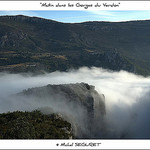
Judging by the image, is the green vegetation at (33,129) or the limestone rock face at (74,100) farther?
the limestone rock face at (74,100)

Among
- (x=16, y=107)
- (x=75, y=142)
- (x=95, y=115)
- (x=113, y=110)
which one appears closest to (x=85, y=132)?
(x=95, y=115)

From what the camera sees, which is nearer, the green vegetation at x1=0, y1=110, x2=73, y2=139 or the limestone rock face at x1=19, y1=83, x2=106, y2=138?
the green vegetation at x1=0, y1=110, x2=73, y2=139

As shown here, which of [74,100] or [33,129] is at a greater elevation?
[33,129]

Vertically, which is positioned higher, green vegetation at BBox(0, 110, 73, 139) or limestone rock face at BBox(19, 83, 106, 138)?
green vegetation at BBox(0, 110, 73, 139)

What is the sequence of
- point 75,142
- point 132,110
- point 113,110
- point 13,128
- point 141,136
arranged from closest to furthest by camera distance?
point 75,142 < point 13,128 < point 141,136 < point 113,110 < point 132,110

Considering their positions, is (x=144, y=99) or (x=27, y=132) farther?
(x=144, y=99)

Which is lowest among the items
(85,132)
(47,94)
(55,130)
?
(85,132)

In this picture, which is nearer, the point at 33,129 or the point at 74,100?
the point at 33,129

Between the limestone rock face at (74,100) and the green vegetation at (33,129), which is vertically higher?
the green vegetation at (33,129)

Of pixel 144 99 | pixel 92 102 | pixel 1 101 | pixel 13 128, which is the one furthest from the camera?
pixel 144 99

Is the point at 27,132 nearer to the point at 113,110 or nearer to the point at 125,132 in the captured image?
the point at 125,132

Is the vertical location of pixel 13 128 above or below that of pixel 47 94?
above
